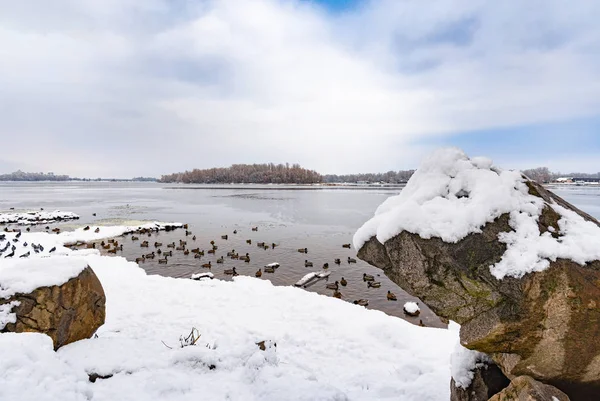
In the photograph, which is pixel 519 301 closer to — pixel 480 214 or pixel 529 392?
pixel 529 392

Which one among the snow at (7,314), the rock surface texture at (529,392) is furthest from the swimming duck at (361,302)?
the snow at (7,314)

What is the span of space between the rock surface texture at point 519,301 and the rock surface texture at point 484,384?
320mm

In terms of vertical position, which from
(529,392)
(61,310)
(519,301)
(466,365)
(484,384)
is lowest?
(484,384)

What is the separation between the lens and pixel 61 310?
5.86 metres

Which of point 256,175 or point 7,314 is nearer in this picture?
point 7,314

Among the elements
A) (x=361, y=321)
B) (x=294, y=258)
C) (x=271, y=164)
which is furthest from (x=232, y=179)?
(x=361, y=321)

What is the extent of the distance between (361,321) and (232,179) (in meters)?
159

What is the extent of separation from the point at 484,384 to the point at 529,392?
120 cm

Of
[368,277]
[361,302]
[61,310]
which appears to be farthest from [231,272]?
[61,310]

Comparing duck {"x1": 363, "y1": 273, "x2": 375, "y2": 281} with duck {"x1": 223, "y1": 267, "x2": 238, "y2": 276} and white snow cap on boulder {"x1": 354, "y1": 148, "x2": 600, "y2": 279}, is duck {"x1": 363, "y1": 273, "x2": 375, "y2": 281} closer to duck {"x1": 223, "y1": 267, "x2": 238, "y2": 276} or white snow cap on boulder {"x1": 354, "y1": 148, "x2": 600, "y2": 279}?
duck {"x1": 223, "y1": 267, "x2": 238, "y2": 276}

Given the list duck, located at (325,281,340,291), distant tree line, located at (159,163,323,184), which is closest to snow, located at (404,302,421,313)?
duck, located at (325,281,340,291)

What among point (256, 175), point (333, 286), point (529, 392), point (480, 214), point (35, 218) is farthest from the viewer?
point (256, 175)

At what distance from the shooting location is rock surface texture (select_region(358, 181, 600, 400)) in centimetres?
399

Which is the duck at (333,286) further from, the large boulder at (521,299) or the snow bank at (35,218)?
the snow bank at (35,218)
